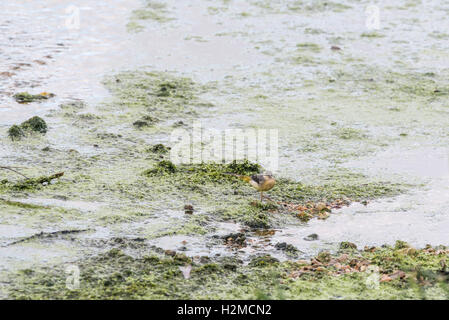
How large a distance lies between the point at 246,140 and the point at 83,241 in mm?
1572

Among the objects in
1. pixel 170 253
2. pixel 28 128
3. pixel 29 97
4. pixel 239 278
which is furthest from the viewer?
pixel 29 97

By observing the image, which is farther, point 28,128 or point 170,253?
point 28,128

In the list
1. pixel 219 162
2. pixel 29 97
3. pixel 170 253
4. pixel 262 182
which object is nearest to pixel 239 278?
pixel 170 253

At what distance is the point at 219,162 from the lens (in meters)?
3.73

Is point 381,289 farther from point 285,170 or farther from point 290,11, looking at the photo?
point 290,11

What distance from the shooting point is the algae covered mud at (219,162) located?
8.30 feet

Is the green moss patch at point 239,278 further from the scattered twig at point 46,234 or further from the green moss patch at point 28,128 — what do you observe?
the green moss patch at point 28,128

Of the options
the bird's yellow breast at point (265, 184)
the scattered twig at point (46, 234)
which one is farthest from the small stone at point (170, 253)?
the bird's yellow breast at point (265, 184)

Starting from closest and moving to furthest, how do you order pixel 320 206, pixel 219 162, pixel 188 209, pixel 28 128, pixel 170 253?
pixel 170 253 < pixel 188 209 < pixel 320 206 < pixel 219 162 < pixel 28 128

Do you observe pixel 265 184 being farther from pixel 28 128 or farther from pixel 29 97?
pixel 29 97

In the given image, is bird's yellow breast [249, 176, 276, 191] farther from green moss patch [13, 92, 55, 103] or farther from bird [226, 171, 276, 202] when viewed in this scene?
green moss patch [13, 92, 55, 103]

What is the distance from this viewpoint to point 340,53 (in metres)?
5.86

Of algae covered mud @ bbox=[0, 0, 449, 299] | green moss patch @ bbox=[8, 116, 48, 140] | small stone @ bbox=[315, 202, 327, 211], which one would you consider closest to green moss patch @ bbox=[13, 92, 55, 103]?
algae covered mud @ bbox=[0, 0, 449, 299]

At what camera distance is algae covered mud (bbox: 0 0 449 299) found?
253 centimetres
